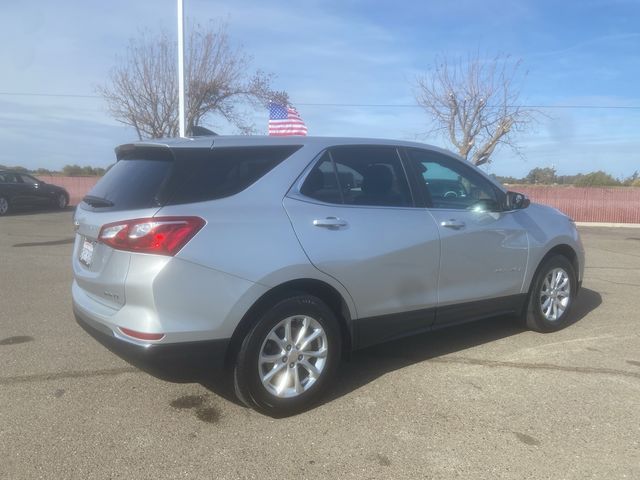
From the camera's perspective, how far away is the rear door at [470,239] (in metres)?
4.51

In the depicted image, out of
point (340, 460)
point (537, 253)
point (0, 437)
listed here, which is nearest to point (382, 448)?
point (340, 460)

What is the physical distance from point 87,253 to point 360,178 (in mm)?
1951

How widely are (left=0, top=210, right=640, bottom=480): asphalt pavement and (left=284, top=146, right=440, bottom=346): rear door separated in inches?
21.9

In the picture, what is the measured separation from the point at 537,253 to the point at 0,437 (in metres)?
4.46

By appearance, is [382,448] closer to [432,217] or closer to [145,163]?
[432,217]

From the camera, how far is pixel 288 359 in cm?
365

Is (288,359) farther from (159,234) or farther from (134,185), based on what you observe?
(134,185)

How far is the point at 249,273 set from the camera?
3.39 metres

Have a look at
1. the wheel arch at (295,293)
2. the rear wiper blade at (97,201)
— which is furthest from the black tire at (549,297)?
the rear wiper blade at (97,201)

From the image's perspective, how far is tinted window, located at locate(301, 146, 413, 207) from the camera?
3.90 m

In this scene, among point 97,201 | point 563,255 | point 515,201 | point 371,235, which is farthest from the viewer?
point 563,255

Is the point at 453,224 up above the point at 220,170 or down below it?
below

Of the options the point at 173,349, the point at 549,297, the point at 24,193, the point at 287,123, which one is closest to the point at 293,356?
the point at 173,349

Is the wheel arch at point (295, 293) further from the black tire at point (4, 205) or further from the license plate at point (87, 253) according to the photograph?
the black tire at point (4, 205)
